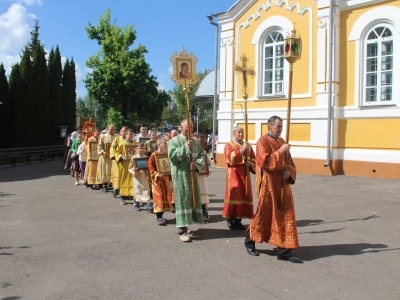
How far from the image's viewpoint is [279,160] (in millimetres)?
5957

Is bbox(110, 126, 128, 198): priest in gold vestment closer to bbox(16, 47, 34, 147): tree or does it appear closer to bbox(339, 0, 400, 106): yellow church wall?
bbox(339, 0, 400, 106): yellow church wall

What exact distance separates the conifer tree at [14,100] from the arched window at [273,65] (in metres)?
14.5

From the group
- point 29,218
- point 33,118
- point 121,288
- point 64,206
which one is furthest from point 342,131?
point 33,118

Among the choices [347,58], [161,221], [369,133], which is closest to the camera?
[161,221]

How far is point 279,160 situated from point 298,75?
11.2 m

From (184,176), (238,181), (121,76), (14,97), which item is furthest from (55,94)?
(184,176)

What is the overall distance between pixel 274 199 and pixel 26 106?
2252 centimetres

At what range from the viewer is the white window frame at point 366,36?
47.3ft

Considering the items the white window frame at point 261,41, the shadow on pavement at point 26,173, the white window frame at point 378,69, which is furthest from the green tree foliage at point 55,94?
the white window frame at point 378,69

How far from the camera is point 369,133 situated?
14.9m

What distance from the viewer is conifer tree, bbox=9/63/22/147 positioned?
2577 cm

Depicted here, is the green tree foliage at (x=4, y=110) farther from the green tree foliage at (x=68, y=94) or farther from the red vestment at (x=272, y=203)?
the red vestment at (x=272, y=203)

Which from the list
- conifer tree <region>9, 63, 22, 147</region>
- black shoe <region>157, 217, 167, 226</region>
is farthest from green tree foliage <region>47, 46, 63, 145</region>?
black shoe <region>157, 217, 167, 226</region>

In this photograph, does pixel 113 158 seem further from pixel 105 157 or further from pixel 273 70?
pixel 273 70
